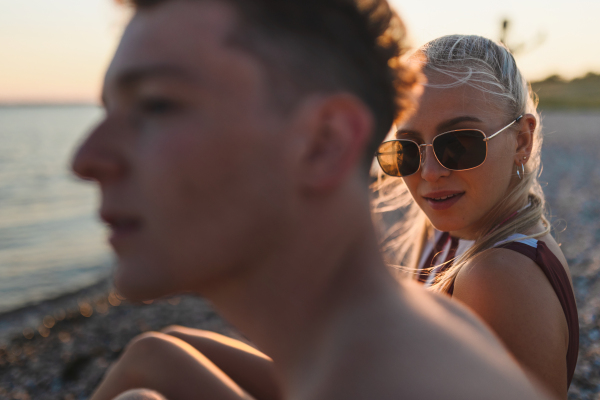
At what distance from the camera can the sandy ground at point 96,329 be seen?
6229 millimetres

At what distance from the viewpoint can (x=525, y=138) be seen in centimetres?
273

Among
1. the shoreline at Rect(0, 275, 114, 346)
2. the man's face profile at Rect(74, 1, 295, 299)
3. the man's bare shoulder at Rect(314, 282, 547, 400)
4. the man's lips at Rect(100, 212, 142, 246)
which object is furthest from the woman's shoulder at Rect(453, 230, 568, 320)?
the shoreline at Rect(0, 275, 114, 346)

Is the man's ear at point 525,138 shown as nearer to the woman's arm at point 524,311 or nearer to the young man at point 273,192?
the woman's arm at point 524,311

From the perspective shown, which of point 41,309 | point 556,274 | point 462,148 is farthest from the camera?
point 41,309

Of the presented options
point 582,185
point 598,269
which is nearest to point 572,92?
point 582,185

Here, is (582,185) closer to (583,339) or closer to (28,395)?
(583,339)

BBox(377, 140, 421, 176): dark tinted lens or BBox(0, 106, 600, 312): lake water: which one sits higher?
BBox(377, 140, 421, 176): dark tinted lens

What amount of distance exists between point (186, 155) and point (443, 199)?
201cm

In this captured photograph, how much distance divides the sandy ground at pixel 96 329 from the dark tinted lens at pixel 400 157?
1953 millimetres

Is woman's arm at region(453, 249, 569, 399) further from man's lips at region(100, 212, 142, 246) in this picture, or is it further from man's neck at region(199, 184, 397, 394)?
man's lips at region(100, 212, 142, 246)

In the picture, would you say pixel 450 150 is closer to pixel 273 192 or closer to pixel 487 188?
pixel 487 188

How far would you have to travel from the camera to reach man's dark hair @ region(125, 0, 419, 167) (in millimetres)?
1164

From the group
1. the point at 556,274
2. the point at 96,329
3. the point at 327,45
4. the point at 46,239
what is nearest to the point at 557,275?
the point at 556,274

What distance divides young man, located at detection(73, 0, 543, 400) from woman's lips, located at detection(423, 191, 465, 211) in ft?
4.79
